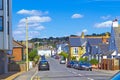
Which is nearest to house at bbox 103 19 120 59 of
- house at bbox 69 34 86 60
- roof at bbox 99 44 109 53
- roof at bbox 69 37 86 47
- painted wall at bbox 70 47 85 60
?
roof at bbox 99 44 109 53

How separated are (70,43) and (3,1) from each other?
87475mm

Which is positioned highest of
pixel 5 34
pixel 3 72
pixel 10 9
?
pixel 10 9

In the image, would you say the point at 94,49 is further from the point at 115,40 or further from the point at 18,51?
the point at 115,40

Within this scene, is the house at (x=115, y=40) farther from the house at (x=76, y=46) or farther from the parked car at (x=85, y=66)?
the house at (x=76, y=46)

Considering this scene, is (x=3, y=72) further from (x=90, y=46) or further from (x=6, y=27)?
(x=90, y=46)

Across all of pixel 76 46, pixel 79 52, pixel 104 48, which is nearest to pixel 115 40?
pixel 104 48

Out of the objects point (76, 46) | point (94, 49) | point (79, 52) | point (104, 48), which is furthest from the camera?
point (76, 46)

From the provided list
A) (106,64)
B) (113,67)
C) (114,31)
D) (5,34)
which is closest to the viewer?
(5,34)

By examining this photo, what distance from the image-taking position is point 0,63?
167ft

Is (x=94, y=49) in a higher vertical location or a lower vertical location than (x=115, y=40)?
lower

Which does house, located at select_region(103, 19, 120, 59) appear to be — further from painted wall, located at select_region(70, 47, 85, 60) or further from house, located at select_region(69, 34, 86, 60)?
house, located at select_region(69, 34, 86, 60)

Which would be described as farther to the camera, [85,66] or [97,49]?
[97,49]

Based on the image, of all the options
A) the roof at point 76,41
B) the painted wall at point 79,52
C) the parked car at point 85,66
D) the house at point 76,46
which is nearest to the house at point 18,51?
the parked car at point 85,66

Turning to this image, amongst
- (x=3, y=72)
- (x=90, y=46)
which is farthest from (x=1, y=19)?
(x=90, y=46)
